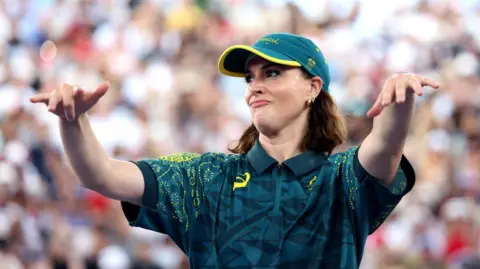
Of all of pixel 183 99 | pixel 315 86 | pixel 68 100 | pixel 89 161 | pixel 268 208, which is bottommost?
pixel 183 99

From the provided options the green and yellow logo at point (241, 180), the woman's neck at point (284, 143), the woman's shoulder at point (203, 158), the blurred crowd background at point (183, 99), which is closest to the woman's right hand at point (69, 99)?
the woman's shoulder at point (203, 158)

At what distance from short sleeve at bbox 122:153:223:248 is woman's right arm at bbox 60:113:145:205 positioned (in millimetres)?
127

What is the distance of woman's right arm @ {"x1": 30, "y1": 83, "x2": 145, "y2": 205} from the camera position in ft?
9.23

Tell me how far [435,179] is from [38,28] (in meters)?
4.05

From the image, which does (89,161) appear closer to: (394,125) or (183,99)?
(394,125)

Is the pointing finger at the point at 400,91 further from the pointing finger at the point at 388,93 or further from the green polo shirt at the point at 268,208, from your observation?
the green polo shirt at the point at 268,208

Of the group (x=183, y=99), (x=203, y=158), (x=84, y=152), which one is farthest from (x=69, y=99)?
(x=183, y=99)

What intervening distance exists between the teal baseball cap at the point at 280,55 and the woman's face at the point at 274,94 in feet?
0.13

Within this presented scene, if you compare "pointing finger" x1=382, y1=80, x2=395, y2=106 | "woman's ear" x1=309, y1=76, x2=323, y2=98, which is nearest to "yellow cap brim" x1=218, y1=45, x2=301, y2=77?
"woman's ear" x1=309, y1=76, x2=323, y2=98

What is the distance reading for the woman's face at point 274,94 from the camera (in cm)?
323

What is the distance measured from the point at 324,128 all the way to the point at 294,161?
21 cm

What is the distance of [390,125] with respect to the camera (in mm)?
2863

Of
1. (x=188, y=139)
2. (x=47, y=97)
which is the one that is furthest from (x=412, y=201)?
(x=47, y=97)

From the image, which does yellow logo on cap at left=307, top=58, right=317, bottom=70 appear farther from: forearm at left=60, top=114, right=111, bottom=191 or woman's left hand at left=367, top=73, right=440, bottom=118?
forearm at left=60, top=114, right=111, bottom=191
